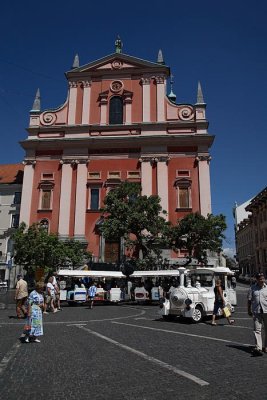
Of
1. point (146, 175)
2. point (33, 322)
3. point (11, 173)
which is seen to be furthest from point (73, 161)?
point (33, 322)

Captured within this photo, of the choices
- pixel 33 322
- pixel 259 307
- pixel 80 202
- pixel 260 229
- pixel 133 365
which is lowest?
pixel 133 365

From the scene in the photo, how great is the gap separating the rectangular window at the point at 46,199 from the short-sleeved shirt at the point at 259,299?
29.5 m

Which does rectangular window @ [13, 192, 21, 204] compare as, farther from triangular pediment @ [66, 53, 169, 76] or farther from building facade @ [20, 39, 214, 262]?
triangular pediment @ [66, 53, 169, 76]

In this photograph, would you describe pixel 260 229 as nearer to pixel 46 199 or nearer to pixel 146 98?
pixel 146 98

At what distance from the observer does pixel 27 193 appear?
3659 centimetres

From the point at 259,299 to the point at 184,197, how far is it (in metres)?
26.9

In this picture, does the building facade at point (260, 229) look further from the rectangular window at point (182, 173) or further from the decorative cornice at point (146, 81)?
the decorative cornice at point (146, 81)

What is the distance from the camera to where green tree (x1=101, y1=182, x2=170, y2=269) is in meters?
26.0

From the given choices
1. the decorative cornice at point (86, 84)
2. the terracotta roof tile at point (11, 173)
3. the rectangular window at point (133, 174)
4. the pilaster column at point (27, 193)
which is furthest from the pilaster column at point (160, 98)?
the terracotta roof tile at point (11, 173)

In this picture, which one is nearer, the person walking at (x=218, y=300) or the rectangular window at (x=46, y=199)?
the person walking at (x=218, y=300)

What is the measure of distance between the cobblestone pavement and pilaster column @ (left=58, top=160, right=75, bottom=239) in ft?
76.1

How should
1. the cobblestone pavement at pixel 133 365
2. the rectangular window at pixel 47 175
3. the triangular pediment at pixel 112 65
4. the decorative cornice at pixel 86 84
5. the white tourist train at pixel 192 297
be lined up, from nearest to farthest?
the cobblestone pavement at pixel 133 365, the white tourist train at pixel 192 297, the rectangular window at pixel 47 175, the triangular pediment at pixel 112 65, the decorative cornice at pixel 86 84

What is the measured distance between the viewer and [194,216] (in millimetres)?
27766

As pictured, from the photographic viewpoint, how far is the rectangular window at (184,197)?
3503cm
